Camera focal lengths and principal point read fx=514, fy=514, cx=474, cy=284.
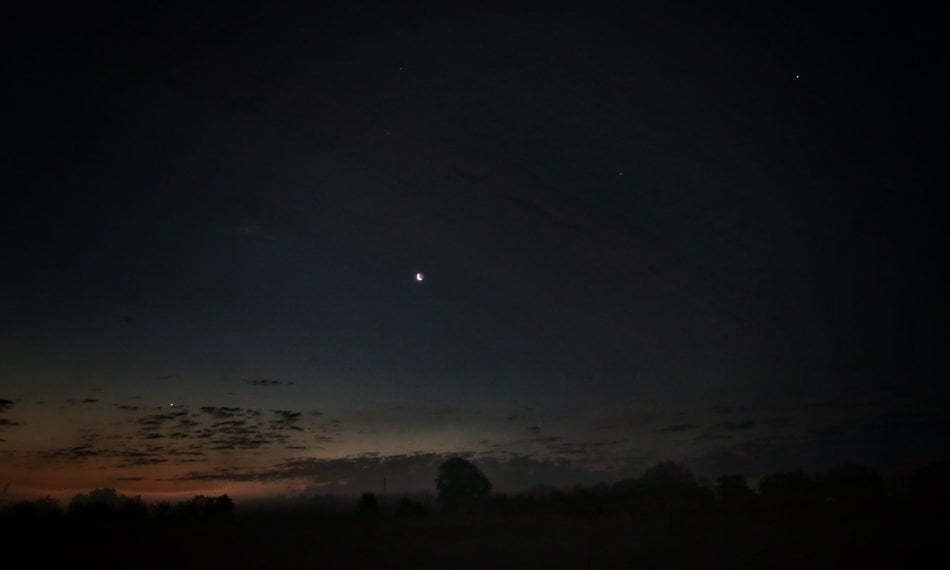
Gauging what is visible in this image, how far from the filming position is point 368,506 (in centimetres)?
7631

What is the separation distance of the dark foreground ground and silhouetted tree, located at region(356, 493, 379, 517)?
93.8 ft

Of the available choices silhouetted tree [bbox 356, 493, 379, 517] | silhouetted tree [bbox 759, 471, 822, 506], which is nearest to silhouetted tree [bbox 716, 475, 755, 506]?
silhouetted tree [bbox 759, 471, 822, 506]

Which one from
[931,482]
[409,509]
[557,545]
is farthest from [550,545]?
[931,482]

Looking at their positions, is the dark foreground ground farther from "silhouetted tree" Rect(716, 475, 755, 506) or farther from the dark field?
"silhouetted tree" Rect(716, 475, 755, 506)

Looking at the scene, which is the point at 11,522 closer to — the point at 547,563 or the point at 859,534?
the point at 547,563

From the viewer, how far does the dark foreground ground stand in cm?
2753

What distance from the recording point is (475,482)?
87.6 metres

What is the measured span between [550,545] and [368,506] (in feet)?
163

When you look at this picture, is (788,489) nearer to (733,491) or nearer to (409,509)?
(733,491)

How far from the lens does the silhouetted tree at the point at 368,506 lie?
2927 inches

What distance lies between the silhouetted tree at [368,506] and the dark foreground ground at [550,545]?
2858 centimetres

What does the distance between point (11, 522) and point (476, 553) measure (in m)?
56.6

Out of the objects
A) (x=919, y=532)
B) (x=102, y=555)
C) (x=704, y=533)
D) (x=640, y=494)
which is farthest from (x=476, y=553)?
(x=640, y=494)

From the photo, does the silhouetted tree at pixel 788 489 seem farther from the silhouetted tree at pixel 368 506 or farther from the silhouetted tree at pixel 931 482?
the silhouetted tree at pixel 368 506
